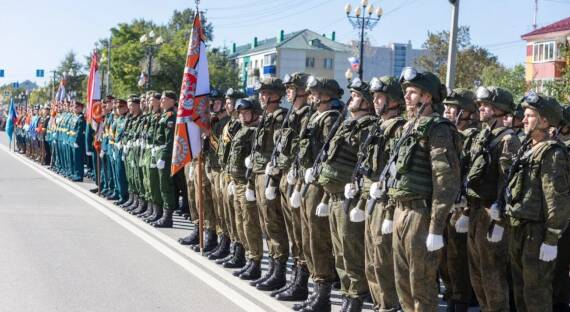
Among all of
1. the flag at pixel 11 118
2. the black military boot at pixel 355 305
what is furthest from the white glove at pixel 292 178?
the flag at pixel 11 118

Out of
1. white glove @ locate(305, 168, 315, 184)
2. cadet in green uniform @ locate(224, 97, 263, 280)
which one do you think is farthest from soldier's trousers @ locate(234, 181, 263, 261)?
white glove @ locate(305, 168, 315, 184)

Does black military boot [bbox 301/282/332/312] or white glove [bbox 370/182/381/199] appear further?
black military boot [bbox 301/282/332/312]

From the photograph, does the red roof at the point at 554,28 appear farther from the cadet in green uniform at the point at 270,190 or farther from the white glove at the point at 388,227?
the white glove at the point at 388,227

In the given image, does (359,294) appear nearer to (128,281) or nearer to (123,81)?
(128,281)

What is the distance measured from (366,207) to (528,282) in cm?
132

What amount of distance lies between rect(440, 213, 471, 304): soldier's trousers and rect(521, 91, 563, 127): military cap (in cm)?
127

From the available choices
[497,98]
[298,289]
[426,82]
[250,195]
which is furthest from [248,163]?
[426,82]

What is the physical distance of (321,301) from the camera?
697cm

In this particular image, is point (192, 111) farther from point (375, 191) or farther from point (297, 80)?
point (375, 191)

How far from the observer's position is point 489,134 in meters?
6.55

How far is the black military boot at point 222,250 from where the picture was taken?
9.56m

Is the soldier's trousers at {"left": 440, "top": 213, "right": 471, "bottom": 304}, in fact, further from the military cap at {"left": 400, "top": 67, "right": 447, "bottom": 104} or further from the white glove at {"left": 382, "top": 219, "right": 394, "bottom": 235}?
the military cap at {"left": 400, "top": 67, "right": 447, "bottom": 104}

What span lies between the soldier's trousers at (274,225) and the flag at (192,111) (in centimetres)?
211

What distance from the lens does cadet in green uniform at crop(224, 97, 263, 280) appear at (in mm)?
8430
